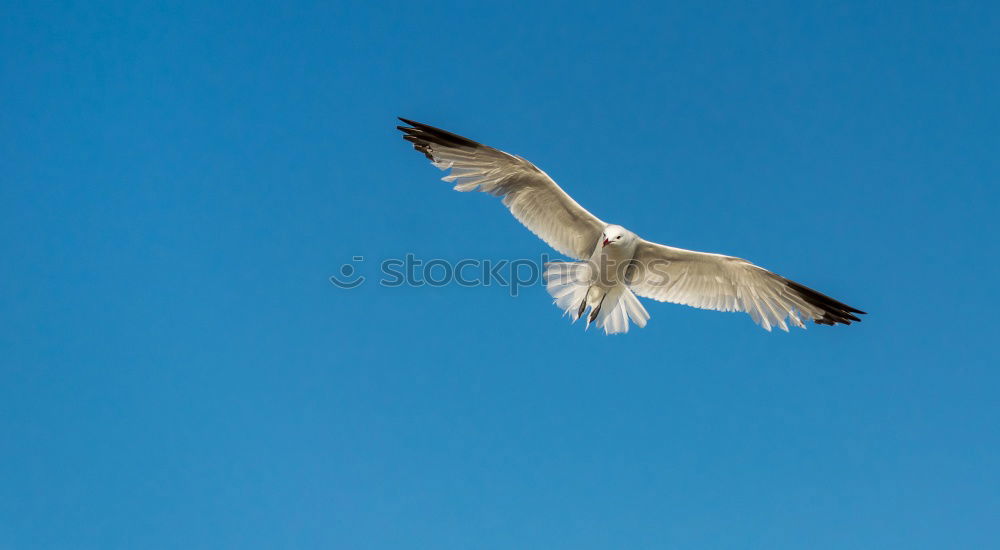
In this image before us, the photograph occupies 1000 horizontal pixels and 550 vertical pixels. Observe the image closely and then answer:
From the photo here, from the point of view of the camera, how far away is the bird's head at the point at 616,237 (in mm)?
10562

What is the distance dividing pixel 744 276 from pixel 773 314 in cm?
70

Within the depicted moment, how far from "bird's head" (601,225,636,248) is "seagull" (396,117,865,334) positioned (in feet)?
0.04

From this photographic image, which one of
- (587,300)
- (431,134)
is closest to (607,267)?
(587,300)

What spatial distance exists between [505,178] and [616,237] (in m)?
1.70

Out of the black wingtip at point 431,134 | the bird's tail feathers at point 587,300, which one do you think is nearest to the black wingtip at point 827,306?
the bird's tail feathers at point 587,300

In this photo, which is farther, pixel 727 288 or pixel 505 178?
pixel 727 288

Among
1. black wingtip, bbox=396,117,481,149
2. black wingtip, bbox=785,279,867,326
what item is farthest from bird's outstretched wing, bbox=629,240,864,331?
black wingtip, bbox=396,117,481,149

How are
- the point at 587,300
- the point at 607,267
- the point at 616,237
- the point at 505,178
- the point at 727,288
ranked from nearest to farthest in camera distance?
the point at 616,237
the point at 505,178
the point at 607,267
the point at 587,300
the point at 727,288

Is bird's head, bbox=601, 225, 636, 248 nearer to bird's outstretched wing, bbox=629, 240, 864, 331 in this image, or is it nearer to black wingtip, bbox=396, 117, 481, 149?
bird's outstretched wing, bbox=629, 240, 864, 331

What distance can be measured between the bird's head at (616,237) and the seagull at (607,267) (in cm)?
1

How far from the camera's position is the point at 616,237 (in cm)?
1055

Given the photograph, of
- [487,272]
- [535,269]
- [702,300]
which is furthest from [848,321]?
[487,272]

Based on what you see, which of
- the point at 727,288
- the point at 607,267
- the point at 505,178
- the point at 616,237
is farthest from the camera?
the point at 727,288

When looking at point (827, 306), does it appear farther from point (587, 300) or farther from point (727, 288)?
point (587, 300)
